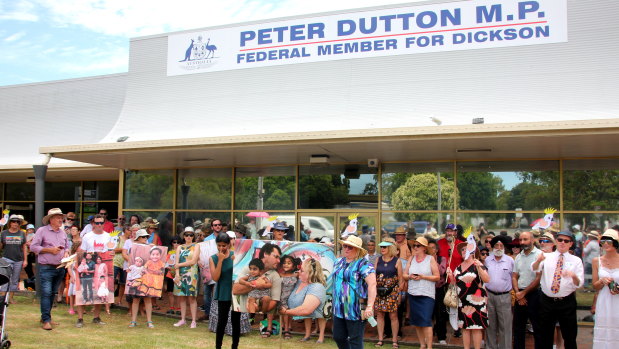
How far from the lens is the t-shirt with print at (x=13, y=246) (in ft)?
40.2

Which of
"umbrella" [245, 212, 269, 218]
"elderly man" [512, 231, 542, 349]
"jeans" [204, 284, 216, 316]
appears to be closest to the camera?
"elderly man" [512, 231, 542, 349]

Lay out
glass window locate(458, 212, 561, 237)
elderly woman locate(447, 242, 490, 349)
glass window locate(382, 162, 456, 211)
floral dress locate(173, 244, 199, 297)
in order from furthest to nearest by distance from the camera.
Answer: glass window locate(382, 162, 456, 211)
glass window locate(458, 212, 561, 237)
floral dress locate(173, 244, 199, 297)
elderly woman locate(447, 242, 490, 349)

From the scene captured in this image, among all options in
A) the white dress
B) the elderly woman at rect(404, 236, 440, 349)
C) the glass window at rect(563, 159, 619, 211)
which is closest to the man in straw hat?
the elderly woman at rect(404, 236, 440, 349)

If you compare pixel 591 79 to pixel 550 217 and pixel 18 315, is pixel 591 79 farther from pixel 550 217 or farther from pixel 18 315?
pixel 18 315

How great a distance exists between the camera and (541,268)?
8117 mm

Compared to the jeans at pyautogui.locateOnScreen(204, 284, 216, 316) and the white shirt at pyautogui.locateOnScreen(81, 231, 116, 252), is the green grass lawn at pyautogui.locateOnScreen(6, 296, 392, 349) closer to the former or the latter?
the jeans at pyautogui.locateOnScreen(204, 284, 216, 316)

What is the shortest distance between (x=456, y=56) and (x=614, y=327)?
687 centimetres

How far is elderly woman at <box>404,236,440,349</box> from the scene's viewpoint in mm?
8953

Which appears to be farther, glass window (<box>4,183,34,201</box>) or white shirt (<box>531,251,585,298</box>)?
glass window (<box>4,183,34,201</box>)

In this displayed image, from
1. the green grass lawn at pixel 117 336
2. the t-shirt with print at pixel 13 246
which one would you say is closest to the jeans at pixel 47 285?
the green grass lawn at pixel 117 336

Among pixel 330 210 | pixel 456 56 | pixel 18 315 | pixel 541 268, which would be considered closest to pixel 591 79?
pixel 456 56

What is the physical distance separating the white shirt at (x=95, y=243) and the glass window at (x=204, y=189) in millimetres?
4377

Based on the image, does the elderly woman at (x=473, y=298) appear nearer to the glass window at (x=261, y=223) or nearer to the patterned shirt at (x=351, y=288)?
the patterned shirt at (x=351, y=288)

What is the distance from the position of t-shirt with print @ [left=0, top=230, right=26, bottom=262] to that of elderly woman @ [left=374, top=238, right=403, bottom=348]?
25.4 feet
